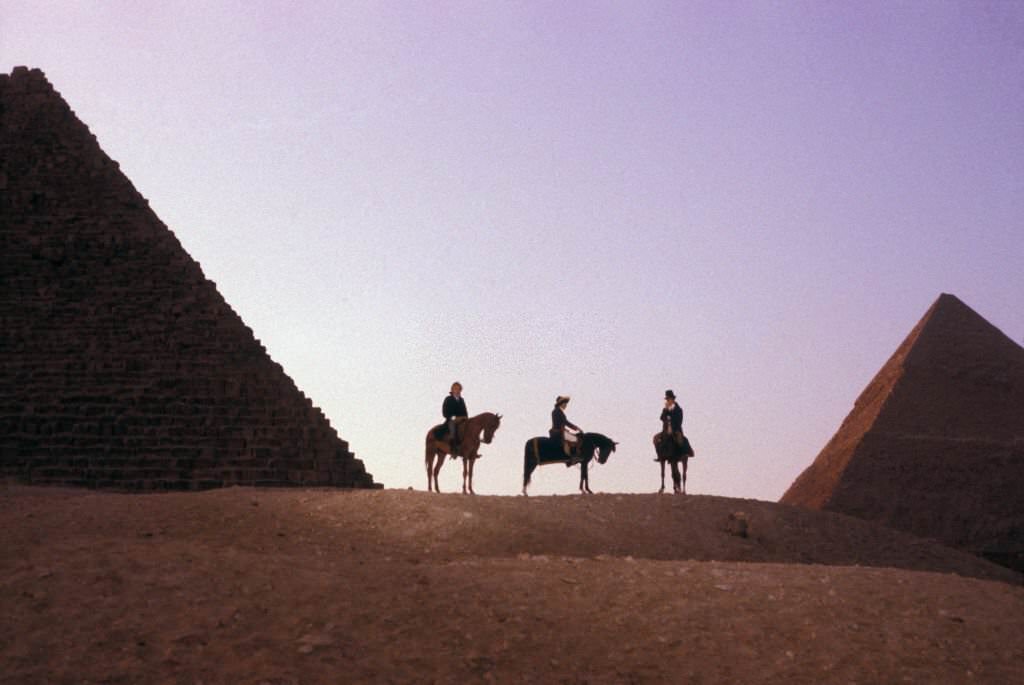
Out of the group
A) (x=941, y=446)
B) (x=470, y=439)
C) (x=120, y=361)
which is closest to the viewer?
(x=470, y=439)

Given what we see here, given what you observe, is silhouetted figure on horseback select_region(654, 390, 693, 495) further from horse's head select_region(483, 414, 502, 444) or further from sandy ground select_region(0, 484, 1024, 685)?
sandy ground select_region(0, 484, 1024, 685)

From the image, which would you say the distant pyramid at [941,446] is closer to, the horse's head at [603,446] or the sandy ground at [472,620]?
the horse's head at [603,446]

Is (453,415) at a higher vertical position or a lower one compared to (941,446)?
lower

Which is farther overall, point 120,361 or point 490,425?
point 120,361

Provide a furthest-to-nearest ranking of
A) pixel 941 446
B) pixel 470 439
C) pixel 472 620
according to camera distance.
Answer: pixel 941 446 < pixel 470 439 < pixel 472 620

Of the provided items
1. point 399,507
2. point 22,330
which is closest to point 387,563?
point 399,507

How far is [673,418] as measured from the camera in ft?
54.6

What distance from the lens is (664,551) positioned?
1322 centimetres

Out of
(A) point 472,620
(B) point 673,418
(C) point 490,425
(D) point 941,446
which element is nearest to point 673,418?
(B) point 673,418

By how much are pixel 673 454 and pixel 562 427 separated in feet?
5.78

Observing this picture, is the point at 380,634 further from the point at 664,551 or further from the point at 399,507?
the point at 664,551

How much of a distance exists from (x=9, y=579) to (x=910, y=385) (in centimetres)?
2700

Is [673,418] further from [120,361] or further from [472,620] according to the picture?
[120,361]

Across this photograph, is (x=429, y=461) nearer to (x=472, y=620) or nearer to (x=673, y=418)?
(x=673, y=418)
